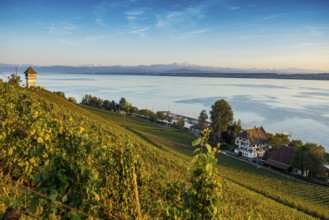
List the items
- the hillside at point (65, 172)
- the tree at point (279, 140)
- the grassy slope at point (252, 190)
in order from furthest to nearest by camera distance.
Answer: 1. the tree at point (279, 140)
2. the grassy slope at point (252, 190)
3. the hillside at point (65, 172)

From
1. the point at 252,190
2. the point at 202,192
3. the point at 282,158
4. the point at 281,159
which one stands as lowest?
the point at 281,159

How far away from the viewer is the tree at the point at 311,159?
37.1 metres

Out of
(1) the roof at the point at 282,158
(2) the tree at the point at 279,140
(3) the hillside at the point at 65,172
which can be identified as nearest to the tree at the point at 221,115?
(2) the tree at the point at 279,140

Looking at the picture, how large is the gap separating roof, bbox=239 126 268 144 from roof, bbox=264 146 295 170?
620 centimetres

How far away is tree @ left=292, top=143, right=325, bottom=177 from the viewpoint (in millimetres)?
37125

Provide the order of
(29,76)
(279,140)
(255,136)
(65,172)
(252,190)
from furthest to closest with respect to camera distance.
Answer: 1. (255,136)
2. (279,140)
3. (29,76)
4. (252,190)
5. (65,172)

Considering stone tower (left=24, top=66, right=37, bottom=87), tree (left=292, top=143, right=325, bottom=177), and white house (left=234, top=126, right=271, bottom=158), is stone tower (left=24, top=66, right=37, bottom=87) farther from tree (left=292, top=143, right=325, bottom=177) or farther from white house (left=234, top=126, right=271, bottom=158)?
tree (left=292, top=143, right=325, bottom=177)

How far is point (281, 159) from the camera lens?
143 feet

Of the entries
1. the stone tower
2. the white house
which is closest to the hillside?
the stone tower

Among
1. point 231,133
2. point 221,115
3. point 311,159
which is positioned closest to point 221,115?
point 221,115

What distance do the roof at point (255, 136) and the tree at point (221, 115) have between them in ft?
21.8

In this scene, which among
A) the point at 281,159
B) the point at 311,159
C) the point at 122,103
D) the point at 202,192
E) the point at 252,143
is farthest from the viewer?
the point at 122,103

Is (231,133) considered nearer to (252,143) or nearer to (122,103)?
(252,143)

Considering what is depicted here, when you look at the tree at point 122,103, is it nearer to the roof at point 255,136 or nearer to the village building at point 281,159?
the roof at point 255,136
